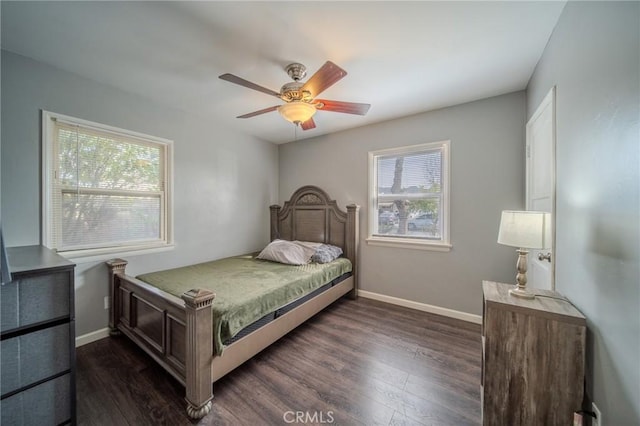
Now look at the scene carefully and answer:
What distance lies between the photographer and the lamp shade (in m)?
1.33

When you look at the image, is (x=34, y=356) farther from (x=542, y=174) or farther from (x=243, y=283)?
(x=542, y=174)

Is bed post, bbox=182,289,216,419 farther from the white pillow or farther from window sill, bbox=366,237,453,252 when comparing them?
window sill, bbox=366,237,453,252

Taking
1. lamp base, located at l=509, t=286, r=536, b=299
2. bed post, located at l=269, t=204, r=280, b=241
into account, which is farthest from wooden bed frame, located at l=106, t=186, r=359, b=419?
lamp base, located at l=509, t=286, r=536, b=299

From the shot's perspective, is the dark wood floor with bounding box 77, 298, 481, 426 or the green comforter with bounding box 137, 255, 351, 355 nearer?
the dark wood floor with bounding box 77, 298, 481, 426

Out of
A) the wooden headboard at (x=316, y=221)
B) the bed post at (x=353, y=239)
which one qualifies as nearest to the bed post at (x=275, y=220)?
the wooden headboard at (x=316, y=221)

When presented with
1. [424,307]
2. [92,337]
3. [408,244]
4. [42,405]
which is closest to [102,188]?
[92,337]

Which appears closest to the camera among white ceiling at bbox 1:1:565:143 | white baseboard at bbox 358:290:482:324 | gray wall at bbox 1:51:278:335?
white ceiling at bbox 1:1:565:143

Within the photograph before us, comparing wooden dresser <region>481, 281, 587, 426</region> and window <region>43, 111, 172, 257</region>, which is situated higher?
window <region>43, 111, 172, 257</region>

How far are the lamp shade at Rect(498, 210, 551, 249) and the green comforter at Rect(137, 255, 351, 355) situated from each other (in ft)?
5.85

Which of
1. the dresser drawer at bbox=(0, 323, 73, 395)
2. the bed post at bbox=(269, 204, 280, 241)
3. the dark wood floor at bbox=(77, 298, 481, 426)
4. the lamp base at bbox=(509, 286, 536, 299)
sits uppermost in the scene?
the bed post at bbox=(269, 204, 280, 241)

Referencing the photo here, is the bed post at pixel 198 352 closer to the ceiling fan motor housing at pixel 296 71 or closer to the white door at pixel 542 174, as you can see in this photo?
the ceiling fan motor housing at pixel 296 71

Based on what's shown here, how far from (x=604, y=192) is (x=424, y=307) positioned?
7.70 ft

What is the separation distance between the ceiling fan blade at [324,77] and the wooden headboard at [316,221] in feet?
6.25

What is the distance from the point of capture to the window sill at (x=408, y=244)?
2.88 meters
